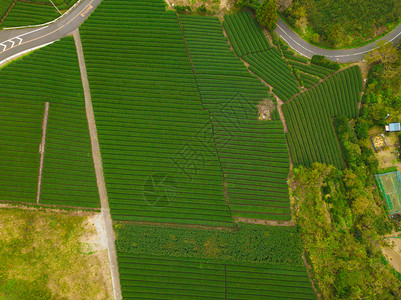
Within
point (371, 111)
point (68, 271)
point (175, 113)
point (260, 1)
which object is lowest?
point (68, 271)

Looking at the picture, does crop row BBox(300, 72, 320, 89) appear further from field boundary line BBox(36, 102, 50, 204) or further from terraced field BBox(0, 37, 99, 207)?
field boundary line BBox(36, 102, 50, 204)

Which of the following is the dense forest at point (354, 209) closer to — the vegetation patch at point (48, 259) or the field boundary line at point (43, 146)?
the vegetation patch at point (48, 259)

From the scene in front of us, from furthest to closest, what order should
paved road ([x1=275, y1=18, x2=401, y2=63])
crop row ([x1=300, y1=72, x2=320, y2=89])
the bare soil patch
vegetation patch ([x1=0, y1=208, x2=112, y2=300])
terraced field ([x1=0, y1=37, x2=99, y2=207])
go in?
1. paved road ([x1=275, y1=18, x2=401, y2=63])
2. crop row ([x1=300, y1=72, x2=320, y2=89])
3. the bare soil patch
4. terraced field ([x1=0, y1=37, x2=99, y2=207])
5. vegetation patch ([x1=0, y1=208, x2=112, y2=300])

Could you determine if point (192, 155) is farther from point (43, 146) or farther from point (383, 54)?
point (383, 54)

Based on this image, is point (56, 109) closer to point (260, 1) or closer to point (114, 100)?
point (114, 100)

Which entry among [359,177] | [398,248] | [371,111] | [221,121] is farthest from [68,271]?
[371,111]

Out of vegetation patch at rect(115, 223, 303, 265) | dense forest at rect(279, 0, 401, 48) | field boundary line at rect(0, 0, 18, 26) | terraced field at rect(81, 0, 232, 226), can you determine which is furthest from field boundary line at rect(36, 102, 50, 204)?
dense forest at rect(279, 0, 401, 48)
